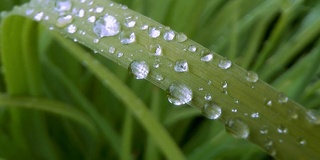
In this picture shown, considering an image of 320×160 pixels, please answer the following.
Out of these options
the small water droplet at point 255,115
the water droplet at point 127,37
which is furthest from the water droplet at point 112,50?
the small water droplet at point 255,115

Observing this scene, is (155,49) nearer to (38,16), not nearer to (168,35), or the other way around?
(168,35)

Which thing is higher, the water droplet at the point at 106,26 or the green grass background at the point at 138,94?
the water droplet at the point at 106,26

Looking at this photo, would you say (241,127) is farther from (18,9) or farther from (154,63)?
(18,9)

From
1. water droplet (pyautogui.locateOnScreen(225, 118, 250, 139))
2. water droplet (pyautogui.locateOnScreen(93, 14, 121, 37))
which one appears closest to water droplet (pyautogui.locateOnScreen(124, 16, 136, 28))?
water droplet (pyautogui.locateOnScreen(93, 14, 121, 37))

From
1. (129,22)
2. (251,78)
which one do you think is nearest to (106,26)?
(129,22)

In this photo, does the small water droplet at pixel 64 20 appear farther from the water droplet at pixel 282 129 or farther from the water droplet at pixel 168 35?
the water droplet at pixel 282 129

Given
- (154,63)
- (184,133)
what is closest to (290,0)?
(184,133)

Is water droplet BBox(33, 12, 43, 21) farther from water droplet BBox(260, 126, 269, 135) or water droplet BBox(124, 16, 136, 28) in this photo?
water droplet BBox(260, 126, 269, 135)
